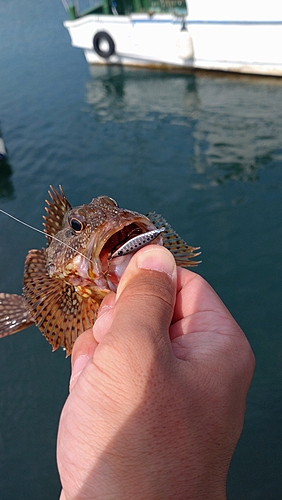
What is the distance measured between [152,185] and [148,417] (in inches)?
454

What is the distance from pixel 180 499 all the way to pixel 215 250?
27.8 ft

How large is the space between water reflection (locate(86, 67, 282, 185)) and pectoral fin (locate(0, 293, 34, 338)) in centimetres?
839

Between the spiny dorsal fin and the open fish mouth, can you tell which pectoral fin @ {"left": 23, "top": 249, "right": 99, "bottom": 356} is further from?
the spiny dorsal fin

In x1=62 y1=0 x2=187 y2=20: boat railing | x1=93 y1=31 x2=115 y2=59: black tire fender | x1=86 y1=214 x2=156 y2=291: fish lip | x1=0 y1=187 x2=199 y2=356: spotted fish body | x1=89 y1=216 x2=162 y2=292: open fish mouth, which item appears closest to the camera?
x1=89 y1=216 x2=162 y2=292: open fish mouth

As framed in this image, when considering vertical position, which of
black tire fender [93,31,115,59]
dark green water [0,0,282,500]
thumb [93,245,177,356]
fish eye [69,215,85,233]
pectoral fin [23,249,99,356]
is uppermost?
black tire fender [93,31,115,59]

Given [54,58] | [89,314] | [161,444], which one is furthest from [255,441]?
[54,58]

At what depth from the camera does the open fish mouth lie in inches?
123

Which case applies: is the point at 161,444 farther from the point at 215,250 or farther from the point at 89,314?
the point at 215,250

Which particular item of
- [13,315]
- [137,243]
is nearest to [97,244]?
[137,243]

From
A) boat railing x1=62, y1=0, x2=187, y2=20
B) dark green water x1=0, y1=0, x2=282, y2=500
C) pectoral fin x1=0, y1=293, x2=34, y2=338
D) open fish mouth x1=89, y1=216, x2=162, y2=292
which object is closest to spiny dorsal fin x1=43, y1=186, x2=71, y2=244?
pectoral fin x1=0, y1=293, x2=34, y2=338

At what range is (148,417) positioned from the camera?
6.89 ft

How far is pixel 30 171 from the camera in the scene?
51.2ft

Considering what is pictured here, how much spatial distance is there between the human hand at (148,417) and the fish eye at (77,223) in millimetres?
1799

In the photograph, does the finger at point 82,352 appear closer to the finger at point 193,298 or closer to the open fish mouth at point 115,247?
the open fish mouth at point 115,247
